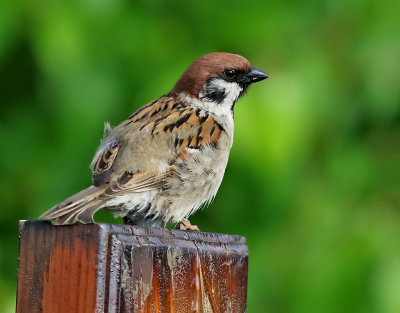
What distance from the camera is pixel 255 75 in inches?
152

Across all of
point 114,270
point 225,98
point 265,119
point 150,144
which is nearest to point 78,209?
point 114,270

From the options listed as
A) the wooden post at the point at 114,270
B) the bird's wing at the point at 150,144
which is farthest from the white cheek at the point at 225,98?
the wooden post at the point at 114,270

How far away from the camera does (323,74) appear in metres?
4.15

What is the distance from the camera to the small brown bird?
333 cm

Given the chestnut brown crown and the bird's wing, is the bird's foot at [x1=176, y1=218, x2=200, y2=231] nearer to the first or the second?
the bird's wing

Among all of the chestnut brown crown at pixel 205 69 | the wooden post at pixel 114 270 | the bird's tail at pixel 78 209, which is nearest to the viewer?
the wooden post at pixel 114 270

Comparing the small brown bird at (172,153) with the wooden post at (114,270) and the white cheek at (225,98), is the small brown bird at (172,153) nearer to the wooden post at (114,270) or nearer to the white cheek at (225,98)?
the white cheek at (225,98)

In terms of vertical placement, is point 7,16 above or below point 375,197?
above

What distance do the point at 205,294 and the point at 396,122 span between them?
3020 mm

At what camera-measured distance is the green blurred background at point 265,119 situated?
3.89 metres

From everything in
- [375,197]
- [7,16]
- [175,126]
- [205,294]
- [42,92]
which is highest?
[7,16]

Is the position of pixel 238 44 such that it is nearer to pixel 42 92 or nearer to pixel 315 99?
→ pixel 315 99

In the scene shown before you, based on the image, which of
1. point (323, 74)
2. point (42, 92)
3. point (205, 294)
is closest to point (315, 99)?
point (323, 74)

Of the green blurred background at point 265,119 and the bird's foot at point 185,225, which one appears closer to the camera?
the bird's foot at point 185,225
